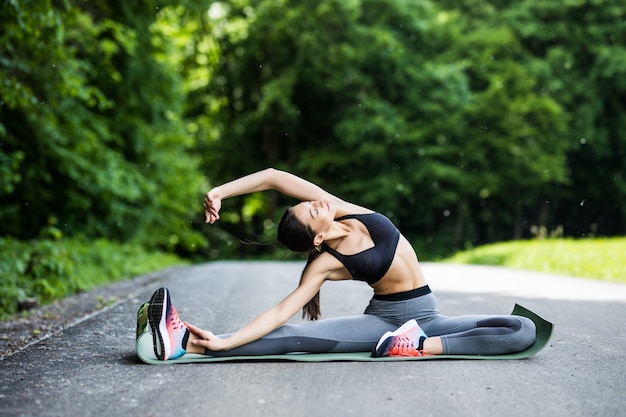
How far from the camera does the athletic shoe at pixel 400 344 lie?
4934 millimetres

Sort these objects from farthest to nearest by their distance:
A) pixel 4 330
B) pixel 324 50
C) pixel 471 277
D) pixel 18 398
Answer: pixel 324 50, pixel 471 277, pixel 4 330, pixel 18 398

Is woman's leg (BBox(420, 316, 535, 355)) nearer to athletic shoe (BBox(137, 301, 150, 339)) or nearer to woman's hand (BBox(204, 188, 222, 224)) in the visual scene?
woman's hand (BBox(204, 188, 222, 224))

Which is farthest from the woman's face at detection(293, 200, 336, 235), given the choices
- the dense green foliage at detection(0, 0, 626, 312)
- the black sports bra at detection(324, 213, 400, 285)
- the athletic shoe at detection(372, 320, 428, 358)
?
the dense green foliage at detection(0, 0, 626, 312)

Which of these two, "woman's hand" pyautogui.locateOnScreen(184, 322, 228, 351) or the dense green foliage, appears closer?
"woman's hand" pyautogui.locateOnScreen(184, 322, 228, 351)

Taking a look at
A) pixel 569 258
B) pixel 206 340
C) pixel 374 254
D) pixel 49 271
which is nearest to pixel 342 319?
pixel 374 254

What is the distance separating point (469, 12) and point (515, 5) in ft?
6.95

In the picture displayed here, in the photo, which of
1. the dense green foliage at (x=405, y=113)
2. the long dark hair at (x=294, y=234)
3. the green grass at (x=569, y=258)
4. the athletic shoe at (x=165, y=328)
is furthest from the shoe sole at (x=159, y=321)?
the dense green foliage at (x=405, y=113)

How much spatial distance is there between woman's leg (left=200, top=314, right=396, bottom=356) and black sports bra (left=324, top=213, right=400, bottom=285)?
0.32 metres

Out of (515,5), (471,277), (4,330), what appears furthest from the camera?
(515,5)

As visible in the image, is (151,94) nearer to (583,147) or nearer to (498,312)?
(498,312)

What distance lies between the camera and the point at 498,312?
7422 millimetres

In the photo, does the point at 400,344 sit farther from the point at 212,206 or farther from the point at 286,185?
the point at 212,206

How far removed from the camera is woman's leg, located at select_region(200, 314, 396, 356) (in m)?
5.00

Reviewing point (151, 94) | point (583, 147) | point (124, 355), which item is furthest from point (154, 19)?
point (583, 147)
